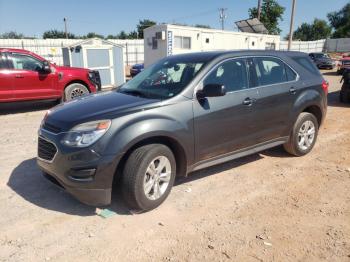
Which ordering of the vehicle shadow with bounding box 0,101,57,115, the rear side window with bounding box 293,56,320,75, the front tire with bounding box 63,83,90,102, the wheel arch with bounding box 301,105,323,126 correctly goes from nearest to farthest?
1. the rear side window with bounding box 293,56,320,75
2. the wheel arch with bounding box 301,105,323,126
3. the vehicle shadow with bounding box 0,101,57,115
4. the front tire with bounding box 63,83,90,102

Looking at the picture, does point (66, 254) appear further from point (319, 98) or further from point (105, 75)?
point (105, 75)

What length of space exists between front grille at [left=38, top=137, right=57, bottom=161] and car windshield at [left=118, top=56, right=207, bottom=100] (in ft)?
3.96

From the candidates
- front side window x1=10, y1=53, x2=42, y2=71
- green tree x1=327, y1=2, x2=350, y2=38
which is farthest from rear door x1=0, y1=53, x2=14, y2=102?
green tree x1=327, y1=2, x2=350, y2=38

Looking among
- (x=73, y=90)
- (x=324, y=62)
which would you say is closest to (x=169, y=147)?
(x=73, y=90)

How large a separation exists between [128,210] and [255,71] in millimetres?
2541

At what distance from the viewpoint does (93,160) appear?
127 inches

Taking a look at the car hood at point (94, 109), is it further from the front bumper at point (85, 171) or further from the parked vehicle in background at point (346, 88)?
the parked vehicle in background at point (346, 88)

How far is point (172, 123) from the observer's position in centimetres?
364

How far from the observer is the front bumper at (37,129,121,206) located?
3.24m

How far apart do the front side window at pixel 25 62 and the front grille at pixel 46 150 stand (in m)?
6.21

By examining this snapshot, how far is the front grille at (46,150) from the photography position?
136 inches

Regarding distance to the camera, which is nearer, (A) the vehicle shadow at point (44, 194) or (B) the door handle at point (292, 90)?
(A) the vehicle shadow at point (44, 194)

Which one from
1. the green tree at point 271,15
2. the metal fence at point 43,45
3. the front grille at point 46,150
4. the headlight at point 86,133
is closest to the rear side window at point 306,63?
the headlight at point 86,133

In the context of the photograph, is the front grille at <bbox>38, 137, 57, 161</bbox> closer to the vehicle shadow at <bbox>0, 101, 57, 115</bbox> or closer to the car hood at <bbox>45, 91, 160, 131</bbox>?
the car hood at <bbox>45, 91, 160, 131</bbox>
